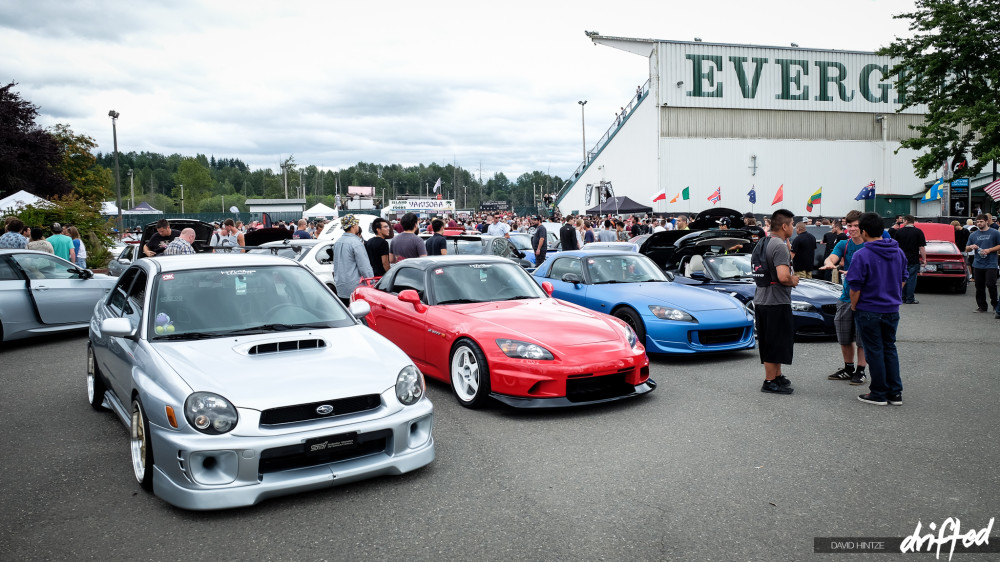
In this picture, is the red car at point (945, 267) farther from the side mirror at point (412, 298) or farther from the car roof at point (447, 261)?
the side mirror at point (412, 298)

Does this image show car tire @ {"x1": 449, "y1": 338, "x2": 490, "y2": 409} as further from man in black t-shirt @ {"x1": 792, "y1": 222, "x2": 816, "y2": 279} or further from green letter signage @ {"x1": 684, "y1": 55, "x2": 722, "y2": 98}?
green letter signage @ {"x1": 684, "y1": 55, "x2": 722, "y2": 98}

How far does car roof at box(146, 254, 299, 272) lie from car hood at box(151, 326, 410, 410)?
0.86 meters

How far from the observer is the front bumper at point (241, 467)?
3736mm

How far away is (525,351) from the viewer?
5.80 m

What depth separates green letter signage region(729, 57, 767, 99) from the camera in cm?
4300

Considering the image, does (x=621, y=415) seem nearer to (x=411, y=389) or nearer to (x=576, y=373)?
(x=576, y=373)

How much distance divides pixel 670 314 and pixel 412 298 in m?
3.22

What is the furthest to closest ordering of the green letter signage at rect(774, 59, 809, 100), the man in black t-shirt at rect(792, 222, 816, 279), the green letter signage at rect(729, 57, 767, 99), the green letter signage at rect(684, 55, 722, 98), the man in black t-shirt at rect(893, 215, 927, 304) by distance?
1. the green letter signage at rect(774, 59, 809, 100)
2. the green letter signage at rect(729, 57, 767, 99)
3. the green letter signage at rect(684, 55, 722, 98)
4. the man in black t-shirt at rect(893, 215, 927, 304)
5. the man in black t-shirt at rect(792, 222, 816, 279)

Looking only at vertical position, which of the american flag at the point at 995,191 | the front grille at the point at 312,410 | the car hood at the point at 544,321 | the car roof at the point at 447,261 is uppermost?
the american flag at the point at 995,191

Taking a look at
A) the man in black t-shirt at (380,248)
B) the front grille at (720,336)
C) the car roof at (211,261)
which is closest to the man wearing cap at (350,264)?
the man in black t-shirt at (380,248)

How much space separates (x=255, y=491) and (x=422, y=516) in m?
0.92

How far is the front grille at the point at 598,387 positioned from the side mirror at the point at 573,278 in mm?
3109

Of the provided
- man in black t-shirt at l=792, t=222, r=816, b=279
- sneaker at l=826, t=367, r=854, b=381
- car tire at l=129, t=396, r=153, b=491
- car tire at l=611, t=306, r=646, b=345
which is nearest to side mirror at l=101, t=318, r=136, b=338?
car tire at l=129, t=396, r=153, b=491

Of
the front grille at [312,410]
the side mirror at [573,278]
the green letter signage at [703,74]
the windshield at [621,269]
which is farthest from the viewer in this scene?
the green letter signage at [703,74]
